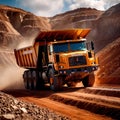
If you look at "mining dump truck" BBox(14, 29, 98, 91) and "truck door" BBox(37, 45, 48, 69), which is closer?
"mining dump truck" BBox(14, 29, 98, 91)

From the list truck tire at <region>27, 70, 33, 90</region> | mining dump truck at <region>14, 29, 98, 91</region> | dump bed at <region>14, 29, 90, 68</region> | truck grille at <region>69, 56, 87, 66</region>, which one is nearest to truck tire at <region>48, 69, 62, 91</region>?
mining dump truck at <region>14, 29, 98, 91</region>

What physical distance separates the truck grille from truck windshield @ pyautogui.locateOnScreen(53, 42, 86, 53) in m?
0.95

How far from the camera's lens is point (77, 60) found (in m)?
20.5

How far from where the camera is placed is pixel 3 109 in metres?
10.8

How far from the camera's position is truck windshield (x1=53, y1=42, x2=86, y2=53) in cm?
2105

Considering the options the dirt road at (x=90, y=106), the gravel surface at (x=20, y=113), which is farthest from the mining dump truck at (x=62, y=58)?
the gravel surface at (x=20, y=113)

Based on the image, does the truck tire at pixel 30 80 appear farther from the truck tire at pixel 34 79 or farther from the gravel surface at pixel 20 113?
the gravel surface at pixel 20 113

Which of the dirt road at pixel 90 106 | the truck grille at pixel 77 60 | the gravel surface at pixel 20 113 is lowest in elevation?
the dirt road at pixel 90 106

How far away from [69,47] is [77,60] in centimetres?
120

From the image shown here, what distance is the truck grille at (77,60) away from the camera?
20.4m

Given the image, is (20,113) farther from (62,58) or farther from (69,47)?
(69,47)

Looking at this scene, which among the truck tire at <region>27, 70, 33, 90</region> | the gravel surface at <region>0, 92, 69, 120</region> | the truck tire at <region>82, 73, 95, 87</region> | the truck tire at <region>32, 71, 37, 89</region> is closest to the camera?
the gravel surface at <region>0, 92, 69, 120</region>

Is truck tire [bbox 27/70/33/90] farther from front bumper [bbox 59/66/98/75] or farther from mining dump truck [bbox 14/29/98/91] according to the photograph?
front bumper [bbox 59/66/98/75]

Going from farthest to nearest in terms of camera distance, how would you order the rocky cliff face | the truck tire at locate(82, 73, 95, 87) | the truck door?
the rocky cliff face < the truck door < the truck tire at locate(82, 73, 95, 87)
